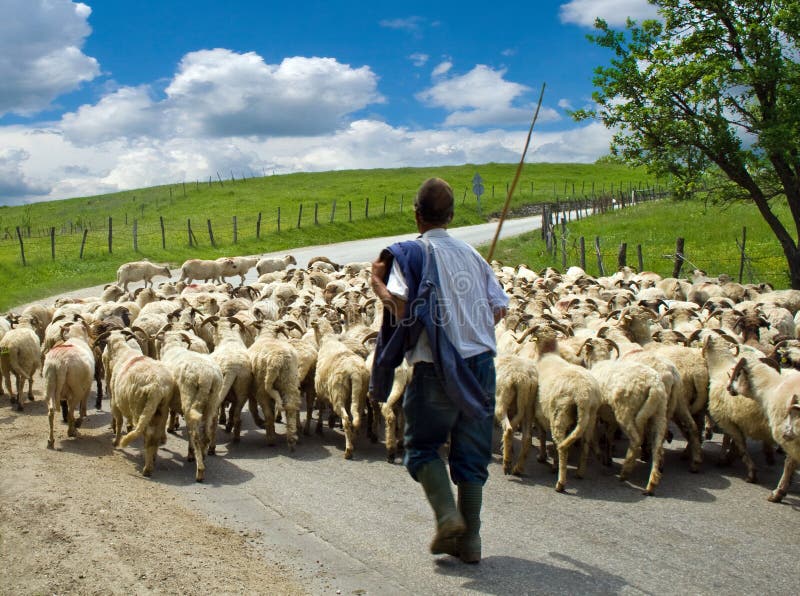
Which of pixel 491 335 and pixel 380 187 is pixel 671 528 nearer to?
pixel 491 335

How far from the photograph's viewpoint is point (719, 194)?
63.3 ft

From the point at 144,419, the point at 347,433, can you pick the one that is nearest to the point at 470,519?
the point at 347,433

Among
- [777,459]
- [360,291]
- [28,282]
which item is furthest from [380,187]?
[777,459]

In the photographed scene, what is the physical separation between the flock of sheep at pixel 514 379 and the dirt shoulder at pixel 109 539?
0.69m

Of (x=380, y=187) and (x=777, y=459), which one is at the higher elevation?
(x=380, y=187)

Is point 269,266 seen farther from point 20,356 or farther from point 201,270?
point 20,356

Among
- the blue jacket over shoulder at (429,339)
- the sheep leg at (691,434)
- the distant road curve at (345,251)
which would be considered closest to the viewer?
the blue jacket over shoulder at (429,339)

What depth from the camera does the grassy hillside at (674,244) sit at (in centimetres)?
2242

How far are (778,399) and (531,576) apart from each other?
358 centimetres

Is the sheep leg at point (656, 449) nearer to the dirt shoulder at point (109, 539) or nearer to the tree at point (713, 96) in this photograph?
the dirt shoulder at point (109, 539)

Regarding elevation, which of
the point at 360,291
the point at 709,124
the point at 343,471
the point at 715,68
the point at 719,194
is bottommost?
the point at 343,471

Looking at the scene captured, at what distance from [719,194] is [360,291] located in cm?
1112

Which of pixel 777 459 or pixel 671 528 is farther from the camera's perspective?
pixel 777 459

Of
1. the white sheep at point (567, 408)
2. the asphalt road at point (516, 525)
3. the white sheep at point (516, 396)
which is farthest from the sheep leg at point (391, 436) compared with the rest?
the white sheep at point (567, 408)
